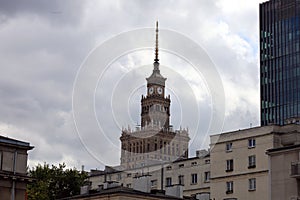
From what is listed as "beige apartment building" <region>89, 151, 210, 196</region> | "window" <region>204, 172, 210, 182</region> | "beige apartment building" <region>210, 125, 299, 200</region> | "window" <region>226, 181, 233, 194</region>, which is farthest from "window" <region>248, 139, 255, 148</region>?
"window" <region>204, 172, 210, 182</region>

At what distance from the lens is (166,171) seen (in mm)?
163125

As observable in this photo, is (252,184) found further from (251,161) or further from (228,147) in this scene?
(228,147)

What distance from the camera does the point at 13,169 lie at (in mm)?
78750

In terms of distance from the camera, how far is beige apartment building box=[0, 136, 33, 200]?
7719cm

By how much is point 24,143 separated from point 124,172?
101529 mm

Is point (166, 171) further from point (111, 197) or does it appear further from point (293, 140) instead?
point (111, 197)

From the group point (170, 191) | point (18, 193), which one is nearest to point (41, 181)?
point (170, 191)

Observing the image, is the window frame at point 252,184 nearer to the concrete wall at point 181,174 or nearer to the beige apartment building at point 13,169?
the concrete wall at point 181,174

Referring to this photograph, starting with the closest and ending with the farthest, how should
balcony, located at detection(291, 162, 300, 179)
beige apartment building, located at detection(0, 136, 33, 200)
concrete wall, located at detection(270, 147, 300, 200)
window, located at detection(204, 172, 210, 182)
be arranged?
1. beige apartment building, located at detection(0, 136, 33, 200)
2. balcony, located at detection(291, 162, 300, 179)
3. concrete wall, located at detection(270, 147, 300, 200)
4. window, located at detection(204, 172, 210, 182)

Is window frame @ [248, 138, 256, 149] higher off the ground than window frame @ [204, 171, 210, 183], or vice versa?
window frame @ [248, 138, 256, 149]

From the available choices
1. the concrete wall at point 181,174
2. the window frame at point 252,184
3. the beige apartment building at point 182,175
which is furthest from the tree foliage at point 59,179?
the window frame at point 252,184

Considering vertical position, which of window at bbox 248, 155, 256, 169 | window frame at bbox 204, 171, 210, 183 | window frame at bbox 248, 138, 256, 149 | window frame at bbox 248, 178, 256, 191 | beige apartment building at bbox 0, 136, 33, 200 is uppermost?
window frame at bbox 248, 138, 256, 149

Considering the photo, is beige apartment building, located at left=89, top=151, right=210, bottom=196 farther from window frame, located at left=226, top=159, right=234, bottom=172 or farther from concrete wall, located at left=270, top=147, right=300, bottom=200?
concrete wall, located at left=270, top=147, right=300, bottom=200

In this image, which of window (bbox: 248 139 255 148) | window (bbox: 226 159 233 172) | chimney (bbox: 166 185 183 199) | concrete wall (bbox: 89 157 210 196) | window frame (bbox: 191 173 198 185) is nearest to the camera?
chimney (bbox: 166 185 183 199)
